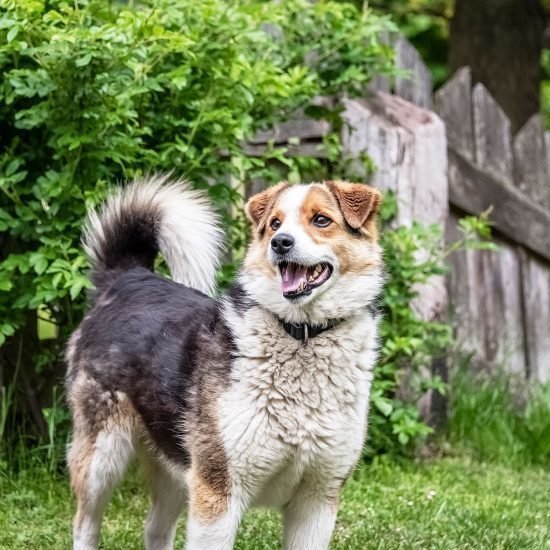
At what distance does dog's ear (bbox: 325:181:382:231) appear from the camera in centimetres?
385

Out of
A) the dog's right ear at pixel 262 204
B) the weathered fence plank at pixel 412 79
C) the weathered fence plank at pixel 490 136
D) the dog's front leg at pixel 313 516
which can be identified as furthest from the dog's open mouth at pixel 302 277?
the weathered fence plank at pixel 490 136

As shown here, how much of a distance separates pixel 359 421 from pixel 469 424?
9.30 feet

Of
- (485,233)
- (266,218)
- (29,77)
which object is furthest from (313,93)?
(266,218)

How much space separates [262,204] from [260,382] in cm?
70

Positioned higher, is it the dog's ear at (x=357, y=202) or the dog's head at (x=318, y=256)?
the dog's ear at (x=357, y=202)

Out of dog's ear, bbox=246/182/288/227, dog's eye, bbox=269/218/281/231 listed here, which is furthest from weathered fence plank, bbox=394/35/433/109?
dog's eye, bbox=269/218/281/231

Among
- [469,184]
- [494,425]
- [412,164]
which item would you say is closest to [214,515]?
[412,164]

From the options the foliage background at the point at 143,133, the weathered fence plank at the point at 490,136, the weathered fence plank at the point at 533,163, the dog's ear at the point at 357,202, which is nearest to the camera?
the dog's ear at the point at 357,202

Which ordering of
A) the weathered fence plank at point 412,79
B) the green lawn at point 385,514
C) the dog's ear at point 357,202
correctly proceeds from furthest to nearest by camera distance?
1. the weathered fence plank at point 412,79
2. the green lawn at point 385,514
3. the dog's ear at point 357,202

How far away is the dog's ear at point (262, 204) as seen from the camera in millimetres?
4012

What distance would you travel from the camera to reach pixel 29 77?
490 cm

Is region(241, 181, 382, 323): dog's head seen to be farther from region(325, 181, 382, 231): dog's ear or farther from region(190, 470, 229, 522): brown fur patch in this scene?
region(190, 470, 229, 522): brown fur patch

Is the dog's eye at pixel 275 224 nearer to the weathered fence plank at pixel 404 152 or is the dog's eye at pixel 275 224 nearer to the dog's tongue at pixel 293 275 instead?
the dog's tongue at pixel 293 275

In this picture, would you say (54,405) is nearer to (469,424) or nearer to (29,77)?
(29,77)
